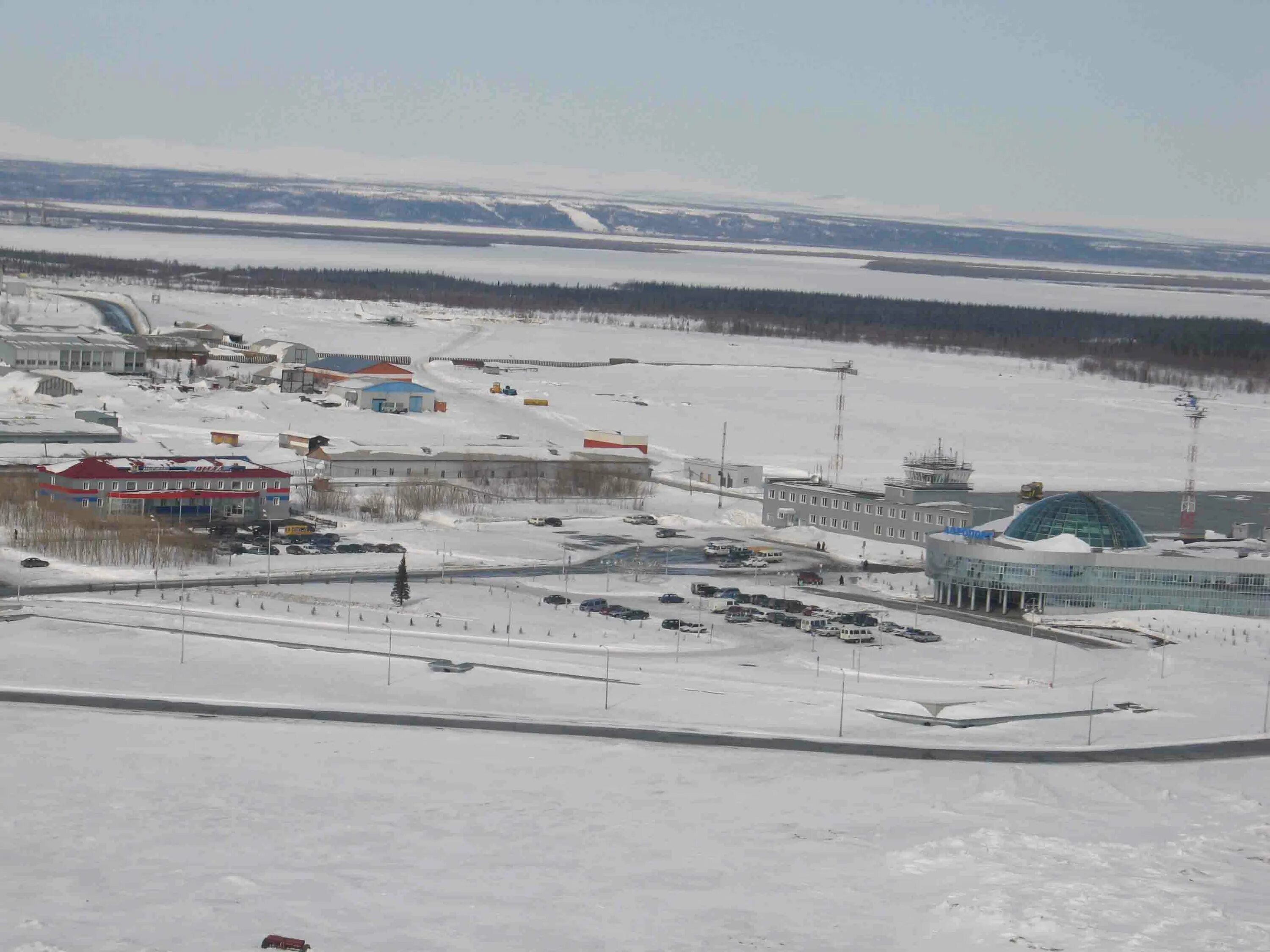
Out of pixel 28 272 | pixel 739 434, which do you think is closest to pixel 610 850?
pixel 739 434

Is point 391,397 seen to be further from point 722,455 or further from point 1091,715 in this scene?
point 1091,715

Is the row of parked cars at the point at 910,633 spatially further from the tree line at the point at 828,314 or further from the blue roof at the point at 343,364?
the tree line at the point at 828,314

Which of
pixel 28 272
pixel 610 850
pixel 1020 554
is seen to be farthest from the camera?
pixel 28 272

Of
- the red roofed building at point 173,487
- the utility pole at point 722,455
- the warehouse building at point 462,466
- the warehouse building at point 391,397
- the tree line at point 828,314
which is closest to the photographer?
the red roofed building at point 173,487

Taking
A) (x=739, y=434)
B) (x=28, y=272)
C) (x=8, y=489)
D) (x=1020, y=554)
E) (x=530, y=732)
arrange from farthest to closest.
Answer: (x=28, y=272), (x=739, y=434), (x=8, y=489), (x=1020, y=554), (x=530, y=732)

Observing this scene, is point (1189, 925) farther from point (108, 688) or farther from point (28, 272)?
point (28, 272)

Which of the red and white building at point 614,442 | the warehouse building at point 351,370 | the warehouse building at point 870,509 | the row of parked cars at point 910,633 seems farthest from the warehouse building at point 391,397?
the row of parked cars at point 910,633

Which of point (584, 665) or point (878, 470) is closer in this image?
point (584, 665)
